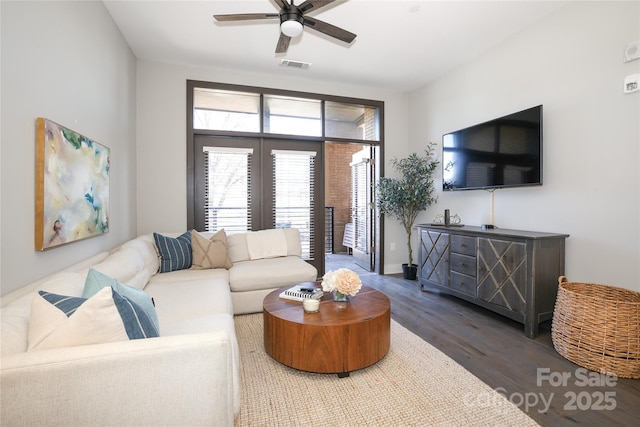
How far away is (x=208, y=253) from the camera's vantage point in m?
3.20

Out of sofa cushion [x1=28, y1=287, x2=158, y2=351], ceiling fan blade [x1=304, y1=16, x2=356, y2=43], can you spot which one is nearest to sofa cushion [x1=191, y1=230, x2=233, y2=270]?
sofa cushion [x1=28, y1=287, x2=158, y2=351]

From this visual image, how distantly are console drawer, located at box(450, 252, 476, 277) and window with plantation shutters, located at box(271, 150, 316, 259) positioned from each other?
6.65 ft

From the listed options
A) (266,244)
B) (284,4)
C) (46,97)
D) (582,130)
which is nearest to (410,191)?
(582,130)

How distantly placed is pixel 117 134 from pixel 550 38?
14.3 ft

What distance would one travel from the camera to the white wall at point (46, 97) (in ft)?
4.65

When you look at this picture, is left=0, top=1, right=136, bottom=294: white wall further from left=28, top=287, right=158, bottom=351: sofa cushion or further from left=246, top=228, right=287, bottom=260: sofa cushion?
left=246, top=228, right=287, bottom=260: sofa cushion

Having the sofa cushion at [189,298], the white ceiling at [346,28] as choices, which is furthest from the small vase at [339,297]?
the white ceiling at [346,28]

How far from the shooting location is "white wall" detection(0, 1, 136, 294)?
1.42m

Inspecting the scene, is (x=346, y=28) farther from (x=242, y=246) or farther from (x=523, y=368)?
(x=523, y=368)

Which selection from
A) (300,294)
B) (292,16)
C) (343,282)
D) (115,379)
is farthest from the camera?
(300,294)

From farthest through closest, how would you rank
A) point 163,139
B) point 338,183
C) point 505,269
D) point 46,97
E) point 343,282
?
point 338,183
point 163,139
point 505,269
point 343,282
point 46,97

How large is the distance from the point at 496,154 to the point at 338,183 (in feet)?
14.2

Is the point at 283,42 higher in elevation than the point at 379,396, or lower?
higher

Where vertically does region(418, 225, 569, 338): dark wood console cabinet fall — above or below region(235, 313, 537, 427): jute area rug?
above
